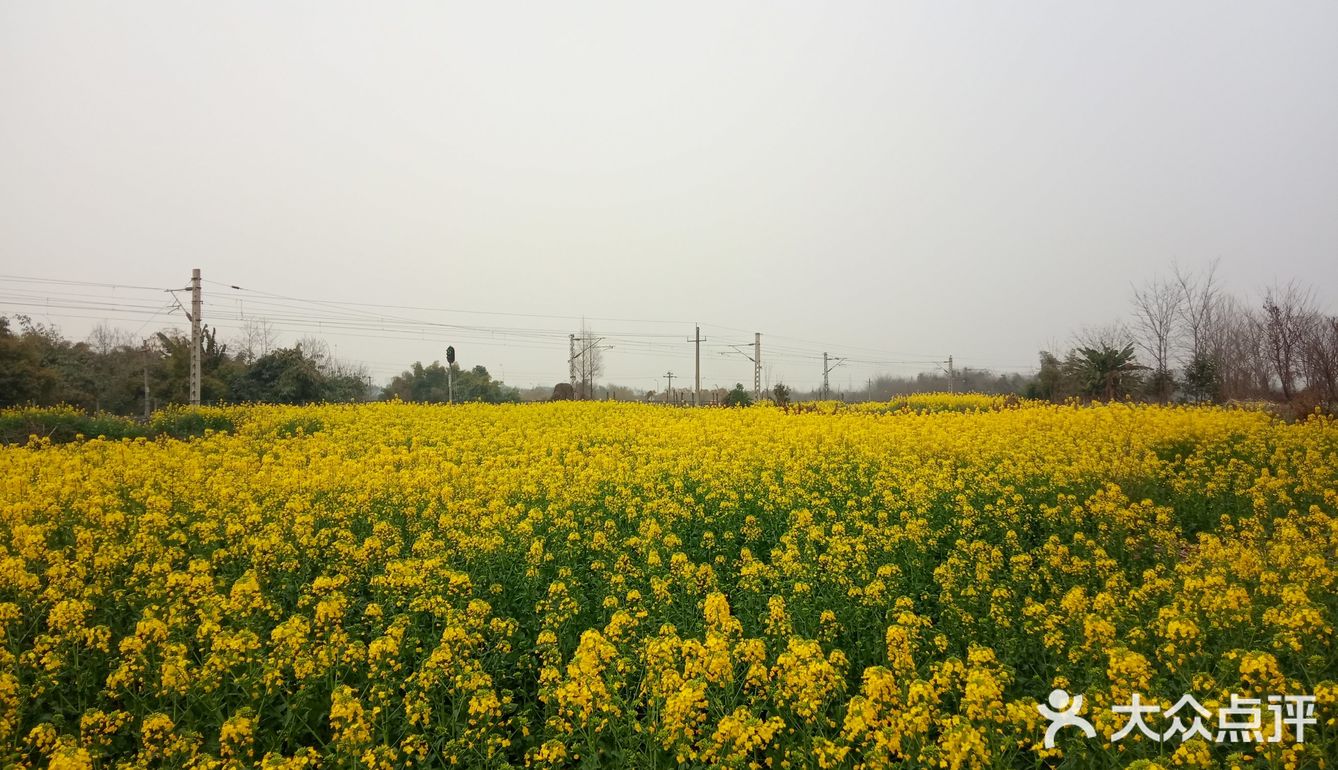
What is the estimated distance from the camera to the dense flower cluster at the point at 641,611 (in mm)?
3264

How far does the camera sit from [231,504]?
283 inches

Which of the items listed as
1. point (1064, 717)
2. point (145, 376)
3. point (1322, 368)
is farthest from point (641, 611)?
point (145, 376)

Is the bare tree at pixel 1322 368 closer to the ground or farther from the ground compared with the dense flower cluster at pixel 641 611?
farther from the ground

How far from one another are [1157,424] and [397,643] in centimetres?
1424

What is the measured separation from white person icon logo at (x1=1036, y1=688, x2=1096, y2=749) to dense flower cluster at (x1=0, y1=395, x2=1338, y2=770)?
8cm

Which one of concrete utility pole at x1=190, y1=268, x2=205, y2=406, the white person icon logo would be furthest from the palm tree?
concrete utility pole at x1=190, y1=268, x2=205, y2=406

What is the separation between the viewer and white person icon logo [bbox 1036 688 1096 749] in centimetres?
312

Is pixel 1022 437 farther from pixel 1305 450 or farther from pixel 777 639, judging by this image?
pixel 777 639

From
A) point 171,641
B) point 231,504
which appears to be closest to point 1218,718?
point 171,641

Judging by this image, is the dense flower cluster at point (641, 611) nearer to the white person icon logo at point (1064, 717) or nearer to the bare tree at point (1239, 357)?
the white person icon logo at point (1064, 717)

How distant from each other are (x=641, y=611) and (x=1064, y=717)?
2296 mm

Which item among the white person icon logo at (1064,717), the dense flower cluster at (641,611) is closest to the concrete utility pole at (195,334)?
the dense flower cluster at (641,611)

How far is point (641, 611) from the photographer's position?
4.31m

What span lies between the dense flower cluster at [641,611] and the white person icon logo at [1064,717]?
0.08 metres
